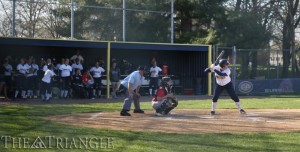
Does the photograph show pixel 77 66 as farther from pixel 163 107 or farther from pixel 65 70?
pixel 163 107

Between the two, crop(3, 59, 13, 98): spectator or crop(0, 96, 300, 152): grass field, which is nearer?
crop(0, 96, 300, 152): grass field

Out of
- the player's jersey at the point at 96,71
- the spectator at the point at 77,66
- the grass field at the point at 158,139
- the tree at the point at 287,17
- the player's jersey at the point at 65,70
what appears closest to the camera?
the grass field at the point at 158,139

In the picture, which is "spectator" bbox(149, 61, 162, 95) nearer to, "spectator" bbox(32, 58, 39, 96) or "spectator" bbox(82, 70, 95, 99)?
"spectator" bbox(82, 70, 95, 99)

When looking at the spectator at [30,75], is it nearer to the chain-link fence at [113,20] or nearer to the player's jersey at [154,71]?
the player's jersey at [154,71]

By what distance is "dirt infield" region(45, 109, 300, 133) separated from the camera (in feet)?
37.0

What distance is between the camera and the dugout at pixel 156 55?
80.8 ft

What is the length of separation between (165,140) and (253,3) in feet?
110

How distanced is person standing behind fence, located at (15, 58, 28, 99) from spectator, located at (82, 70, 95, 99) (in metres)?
2.77

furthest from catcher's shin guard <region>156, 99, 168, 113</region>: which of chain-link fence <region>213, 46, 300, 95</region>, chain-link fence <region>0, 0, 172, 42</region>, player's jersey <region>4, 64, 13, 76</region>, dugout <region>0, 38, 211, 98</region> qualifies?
chain-link fence <region>0, 0, 172, 42</region>

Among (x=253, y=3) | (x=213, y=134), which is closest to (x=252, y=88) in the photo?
(x=253, y=3)

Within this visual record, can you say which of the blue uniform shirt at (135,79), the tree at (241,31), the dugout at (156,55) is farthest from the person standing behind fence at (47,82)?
→ the tree at (241,31)

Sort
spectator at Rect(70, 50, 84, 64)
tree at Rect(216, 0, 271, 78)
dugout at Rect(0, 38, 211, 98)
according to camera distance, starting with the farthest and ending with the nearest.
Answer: tree at Rect(216, 0, 271, 78) → dugout at Rect(0, 38, 211, 98) → spectator at Rect(70, 50, 84, 64)

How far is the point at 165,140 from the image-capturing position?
9492 millimetres

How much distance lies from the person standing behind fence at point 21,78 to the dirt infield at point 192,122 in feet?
27.0
